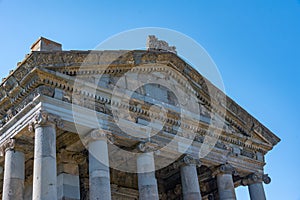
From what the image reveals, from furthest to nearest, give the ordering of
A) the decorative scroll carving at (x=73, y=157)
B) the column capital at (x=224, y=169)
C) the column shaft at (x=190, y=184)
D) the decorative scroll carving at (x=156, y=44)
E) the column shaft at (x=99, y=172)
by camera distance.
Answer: the decorative scroll carving at (x=156, y=44)
the column capital at (x=224, y=169)
the column shaft at (x=190, y=184)
the decorative scroll carving at (x=73, y=157)
the column shaft at (x=99, y=172)

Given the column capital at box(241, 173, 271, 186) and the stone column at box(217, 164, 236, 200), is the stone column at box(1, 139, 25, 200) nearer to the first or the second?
the stone column at box(217, 164, 236, 200)

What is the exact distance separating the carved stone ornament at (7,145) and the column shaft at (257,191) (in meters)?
11.2

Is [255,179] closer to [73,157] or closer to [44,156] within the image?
[73,157]

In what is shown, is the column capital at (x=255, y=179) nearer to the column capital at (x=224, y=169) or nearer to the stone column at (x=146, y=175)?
the column capital at (x=224, y=169)

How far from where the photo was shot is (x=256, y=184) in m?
21.2

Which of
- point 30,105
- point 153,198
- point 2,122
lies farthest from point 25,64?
point 153,198

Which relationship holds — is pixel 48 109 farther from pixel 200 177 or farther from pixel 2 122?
pixel 200 177

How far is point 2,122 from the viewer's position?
16.6 metres

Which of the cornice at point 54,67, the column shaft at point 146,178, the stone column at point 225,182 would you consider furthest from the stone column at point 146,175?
the stone column at point 225,182

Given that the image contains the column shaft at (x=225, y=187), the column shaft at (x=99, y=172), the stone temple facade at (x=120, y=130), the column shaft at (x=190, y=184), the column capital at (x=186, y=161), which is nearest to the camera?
the column shaft at (x=99, y=172)

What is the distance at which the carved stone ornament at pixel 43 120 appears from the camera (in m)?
14.7

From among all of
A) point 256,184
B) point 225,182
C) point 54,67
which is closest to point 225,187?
point 225,182

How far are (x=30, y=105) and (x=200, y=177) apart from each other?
9.55 m

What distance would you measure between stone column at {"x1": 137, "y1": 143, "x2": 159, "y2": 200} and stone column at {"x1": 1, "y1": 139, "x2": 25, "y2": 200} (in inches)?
167
